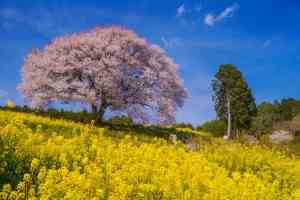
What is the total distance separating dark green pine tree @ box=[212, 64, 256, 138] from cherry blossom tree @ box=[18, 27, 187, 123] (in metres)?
23.9

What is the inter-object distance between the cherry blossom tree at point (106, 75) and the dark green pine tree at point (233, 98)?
941 inches

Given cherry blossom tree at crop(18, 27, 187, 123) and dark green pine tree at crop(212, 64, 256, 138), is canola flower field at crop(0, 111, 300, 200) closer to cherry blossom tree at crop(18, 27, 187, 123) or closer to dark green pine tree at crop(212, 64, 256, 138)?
cherry blossom tree at crop(18, 27, 187, 123)

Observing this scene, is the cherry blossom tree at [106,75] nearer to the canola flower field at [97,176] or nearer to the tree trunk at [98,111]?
the tree trunk at [98,111]

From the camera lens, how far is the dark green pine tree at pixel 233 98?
5291cm

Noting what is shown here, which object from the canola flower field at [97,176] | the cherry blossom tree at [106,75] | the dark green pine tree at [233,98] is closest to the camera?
the canola flower field at [97,176]

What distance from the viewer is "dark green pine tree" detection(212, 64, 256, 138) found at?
174 ft

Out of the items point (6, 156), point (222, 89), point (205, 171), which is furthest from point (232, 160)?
point (222, 89)

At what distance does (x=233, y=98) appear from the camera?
52781 millimetres

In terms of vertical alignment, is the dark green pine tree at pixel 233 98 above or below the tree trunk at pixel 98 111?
above

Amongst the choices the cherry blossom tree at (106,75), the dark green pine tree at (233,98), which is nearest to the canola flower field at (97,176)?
the cherry blossom tree at (106,75)

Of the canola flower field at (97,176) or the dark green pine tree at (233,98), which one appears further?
the dark green pine tree at (233,98)

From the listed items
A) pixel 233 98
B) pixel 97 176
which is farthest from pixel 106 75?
pixel 233 98

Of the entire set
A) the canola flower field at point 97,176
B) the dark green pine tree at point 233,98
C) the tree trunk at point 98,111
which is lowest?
the canola flower field at point 97,176

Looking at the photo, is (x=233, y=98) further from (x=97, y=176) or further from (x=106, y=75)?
(x=97, y=176)
